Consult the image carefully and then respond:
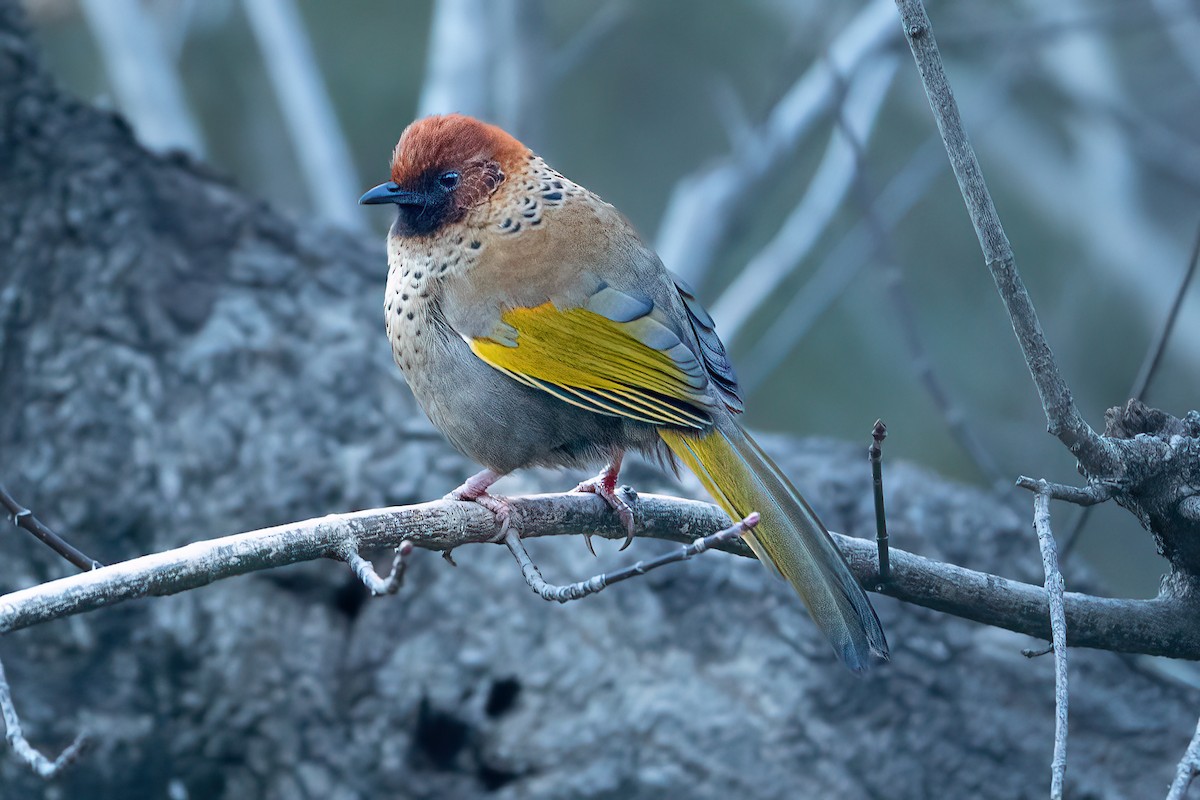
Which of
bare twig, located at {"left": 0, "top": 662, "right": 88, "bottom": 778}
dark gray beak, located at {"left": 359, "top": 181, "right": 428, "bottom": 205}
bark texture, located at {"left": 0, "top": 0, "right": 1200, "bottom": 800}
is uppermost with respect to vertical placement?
dark gray beak, located at {"left": 359, "top": 181, "right": 428, "bottom": 205}

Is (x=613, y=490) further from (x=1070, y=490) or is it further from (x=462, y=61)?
(x=462, y=61)

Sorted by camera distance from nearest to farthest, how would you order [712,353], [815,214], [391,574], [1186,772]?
[1186,772]
[391,574]
[712,353]
[815,214]

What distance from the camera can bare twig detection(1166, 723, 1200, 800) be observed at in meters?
2.07

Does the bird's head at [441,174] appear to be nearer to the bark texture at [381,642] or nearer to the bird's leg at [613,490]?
the bird's leg at [613,490]

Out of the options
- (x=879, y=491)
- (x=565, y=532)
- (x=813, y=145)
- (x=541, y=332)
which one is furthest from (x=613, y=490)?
(x=813, y=145)

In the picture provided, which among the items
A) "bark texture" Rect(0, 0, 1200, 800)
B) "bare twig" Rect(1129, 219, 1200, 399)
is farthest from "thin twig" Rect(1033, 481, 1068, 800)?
"bark texture" Rect(0, 0, 1200, 800)

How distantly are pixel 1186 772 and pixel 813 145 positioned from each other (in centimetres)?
864

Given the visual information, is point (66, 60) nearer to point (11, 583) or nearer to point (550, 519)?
point (11, 583)

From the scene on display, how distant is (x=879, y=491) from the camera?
2.52m

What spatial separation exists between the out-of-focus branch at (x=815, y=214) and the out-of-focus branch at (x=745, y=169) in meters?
0.17

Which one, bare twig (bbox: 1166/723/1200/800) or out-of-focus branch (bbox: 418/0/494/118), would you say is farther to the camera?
out-of-focus branch (bbox: 418/0/494/118)

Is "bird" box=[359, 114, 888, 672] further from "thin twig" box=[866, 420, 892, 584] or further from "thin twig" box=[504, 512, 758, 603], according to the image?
"thin twig" box=[504, 512, 758, 603]

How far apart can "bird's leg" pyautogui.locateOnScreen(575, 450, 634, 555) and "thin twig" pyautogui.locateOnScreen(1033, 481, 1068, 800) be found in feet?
3.43

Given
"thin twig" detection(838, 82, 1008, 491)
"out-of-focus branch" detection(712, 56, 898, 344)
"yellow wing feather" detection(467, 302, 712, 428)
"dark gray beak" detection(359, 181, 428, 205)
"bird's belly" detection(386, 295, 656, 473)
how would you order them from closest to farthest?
"yellow wing feather" detection(467, 302, 712, 428) → "bird's belly" detection(386, 295, 656, 473) → "dark gray beak" detection(359, 181, 428, 205) → "thin twig" detection(838, 82, 1008, 491) → "out-of-focus branch" detection(712, 56, 898, 344)
